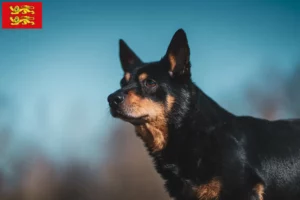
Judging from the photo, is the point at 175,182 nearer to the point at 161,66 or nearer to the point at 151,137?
the point at 151,137

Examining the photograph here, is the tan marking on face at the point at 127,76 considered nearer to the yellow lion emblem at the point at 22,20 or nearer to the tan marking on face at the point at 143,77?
the tan marking on face at the point at 143,77

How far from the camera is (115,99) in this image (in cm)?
601

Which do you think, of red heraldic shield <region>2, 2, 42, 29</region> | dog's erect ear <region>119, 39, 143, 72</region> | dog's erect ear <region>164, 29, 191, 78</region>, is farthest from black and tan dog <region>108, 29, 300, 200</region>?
red heraldic shield <region>2, 2, 42, 29</region>

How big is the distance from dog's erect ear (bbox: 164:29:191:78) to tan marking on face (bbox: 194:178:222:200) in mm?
1506

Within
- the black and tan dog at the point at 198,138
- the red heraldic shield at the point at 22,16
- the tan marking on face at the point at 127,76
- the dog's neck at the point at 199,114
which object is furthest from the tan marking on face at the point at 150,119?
the red heraldic shield at the point at 22,16

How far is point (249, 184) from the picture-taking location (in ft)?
18.7

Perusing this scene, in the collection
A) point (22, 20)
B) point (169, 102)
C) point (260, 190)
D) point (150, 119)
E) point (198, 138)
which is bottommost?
point (260, 190)

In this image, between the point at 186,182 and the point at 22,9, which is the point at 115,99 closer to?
the point at 186,182

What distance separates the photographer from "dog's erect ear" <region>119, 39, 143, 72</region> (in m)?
7.16

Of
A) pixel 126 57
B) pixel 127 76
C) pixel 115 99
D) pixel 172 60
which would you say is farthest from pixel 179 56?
pixel 126 57

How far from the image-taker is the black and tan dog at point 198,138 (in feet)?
18.9

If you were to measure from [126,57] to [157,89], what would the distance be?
1338mm

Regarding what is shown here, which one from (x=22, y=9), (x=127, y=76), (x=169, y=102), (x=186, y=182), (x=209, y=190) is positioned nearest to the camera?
(x=209, y=190)

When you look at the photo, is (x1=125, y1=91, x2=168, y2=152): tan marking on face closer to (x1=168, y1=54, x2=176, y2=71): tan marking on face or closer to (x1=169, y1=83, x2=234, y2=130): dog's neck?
(x1=169, y1=83, x2=234, y2=130): dog's neck
